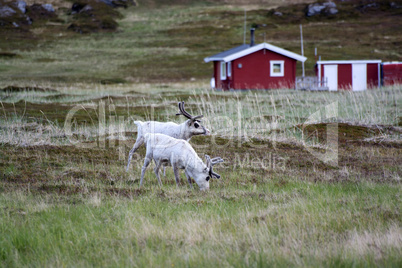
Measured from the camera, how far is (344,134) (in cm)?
1377

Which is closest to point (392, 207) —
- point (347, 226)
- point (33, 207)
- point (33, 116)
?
point (347, 226)

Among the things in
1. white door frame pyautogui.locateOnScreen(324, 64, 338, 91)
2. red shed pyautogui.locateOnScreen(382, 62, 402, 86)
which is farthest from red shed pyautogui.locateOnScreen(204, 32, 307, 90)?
red shed pyautogui.locateOnScreen(382, 62, 402, 86)

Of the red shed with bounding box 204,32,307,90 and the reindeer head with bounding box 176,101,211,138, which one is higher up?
the red shed with bounding box 204,32,307,90

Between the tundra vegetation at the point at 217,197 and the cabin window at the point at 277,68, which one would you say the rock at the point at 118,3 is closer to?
the cabin window at the point at 277,68

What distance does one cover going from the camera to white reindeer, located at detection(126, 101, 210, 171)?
9594mm

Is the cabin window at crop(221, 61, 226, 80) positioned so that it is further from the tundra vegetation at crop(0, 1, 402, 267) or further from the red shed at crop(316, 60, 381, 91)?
the tundra vegetation at crop(0, 1, 402, 267)

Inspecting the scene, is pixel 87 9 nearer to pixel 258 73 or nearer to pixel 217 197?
pixel 258 73

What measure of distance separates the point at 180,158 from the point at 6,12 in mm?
85282

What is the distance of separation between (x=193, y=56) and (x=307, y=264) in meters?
57.2

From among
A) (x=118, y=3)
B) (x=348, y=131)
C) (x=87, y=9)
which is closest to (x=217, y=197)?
(x=348, y=131)

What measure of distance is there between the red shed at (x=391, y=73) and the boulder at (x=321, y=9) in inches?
1868

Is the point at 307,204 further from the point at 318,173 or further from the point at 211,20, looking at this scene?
the point at 211,20

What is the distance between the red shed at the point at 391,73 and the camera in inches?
1465

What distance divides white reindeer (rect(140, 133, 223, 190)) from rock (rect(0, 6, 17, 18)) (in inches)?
3236
